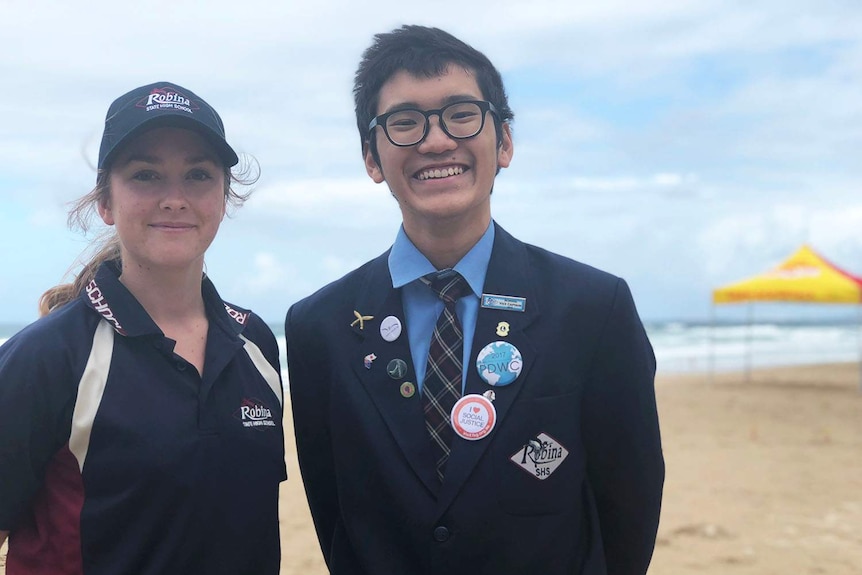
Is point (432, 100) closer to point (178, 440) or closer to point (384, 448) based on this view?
point (384, 448)

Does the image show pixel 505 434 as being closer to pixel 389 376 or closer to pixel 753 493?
pixel 389 376

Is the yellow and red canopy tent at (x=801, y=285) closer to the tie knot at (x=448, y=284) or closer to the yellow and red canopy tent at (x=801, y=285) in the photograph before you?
the yellow and red canopy tent at (x=801, y=285)

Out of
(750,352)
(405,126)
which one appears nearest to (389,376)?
(405,126)

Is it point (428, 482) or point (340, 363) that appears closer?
point (428, 482)

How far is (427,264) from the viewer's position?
2.19 m

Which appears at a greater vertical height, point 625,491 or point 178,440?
point 178,440

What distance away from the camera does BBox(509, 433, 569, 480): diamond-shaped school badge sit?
2.00m

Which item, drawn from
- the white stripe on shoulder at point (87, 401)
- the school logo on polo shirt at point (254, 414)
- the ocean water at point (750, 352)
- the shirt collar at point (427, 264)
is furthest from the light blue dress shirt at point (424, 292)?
the ocean water at point (750, 352)

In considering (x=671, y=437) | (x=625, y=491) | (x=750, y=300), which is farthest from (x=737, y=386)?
(x=625, y=491)

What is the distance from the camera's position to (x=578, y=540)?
210cm

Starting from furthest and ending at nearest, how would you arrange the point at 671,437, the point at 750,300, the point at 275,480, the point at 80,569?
the point at 750,300 → the point at 671,437 → the point at 275,480 → the point at 80,569

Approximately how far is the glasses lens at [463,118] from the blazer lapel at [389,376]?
0.40m

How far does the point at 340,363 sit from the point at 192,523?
0.51 meters

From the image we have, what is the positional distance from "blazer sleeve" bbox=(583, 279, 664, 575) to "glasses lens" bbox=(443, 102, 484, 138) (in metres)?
0.54
